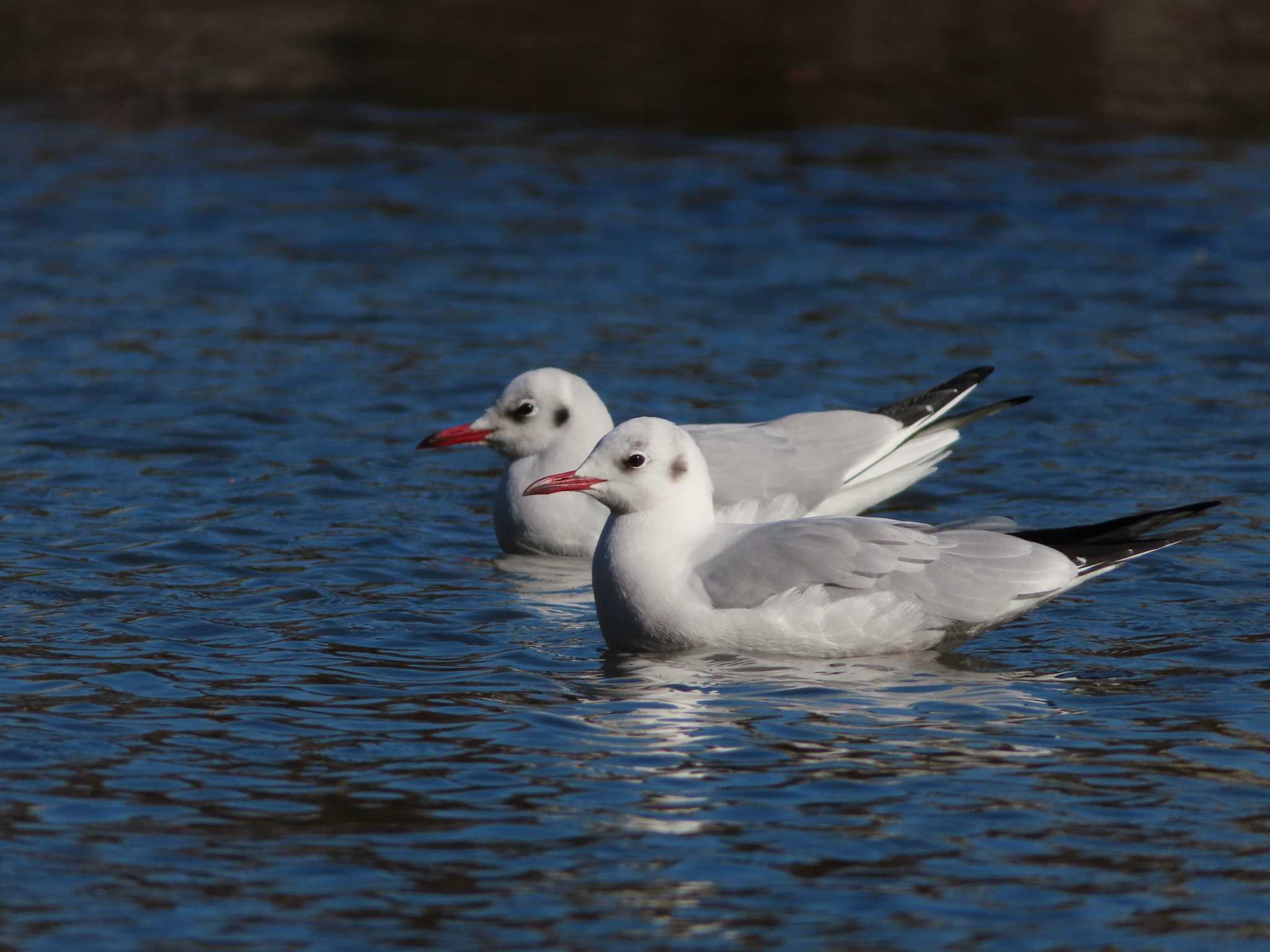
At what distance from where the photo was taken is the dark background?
22.1 metres

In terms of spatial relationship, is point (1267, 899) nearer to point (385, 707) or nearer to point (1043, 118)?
point (385, 707)

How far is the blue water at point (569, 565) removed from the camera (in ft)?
20.3

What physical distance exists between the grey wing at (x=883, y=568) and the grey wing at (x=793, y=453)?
1.67m

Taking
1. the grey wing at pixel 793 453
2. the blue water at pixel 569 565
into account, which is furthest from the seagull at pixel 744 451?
the blue water at pixel 569 565

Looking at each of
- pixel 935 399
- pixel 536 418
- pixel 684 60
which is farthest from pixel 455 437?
pixel 684 60

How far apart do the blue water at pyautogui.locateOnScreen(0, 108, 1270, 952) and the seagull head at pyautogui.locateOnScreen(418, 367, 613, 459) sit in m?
0.55

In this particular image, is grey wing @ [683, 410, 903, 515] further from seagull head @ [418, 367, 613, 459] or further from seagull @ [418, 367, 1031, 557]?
seagull head @ [418, 367, 613, 459]

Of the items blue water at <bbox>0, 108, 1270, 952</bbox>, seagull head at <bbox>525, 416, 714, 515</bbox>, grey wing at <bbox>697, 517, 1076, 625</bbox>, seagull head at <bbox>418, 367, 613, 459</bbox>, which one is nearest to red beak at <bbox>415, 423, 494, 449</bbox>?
seagull head at <bbox>418, 367, 613, 459</bbox>

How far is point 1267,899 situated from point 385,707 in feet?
10.9

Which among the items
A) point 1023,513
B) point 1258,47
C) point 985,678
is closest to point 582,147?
point 1258,47

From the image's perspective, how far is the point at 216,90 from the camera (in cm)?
2280

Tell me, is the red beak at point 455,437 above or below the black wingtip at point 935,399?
below

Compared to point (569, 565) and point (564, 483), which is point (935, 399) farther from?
point (564, 483)

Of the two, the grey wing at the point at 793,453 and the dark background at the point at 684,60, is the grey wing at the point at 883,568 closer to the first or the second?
the grey wing at the point at 793,453
